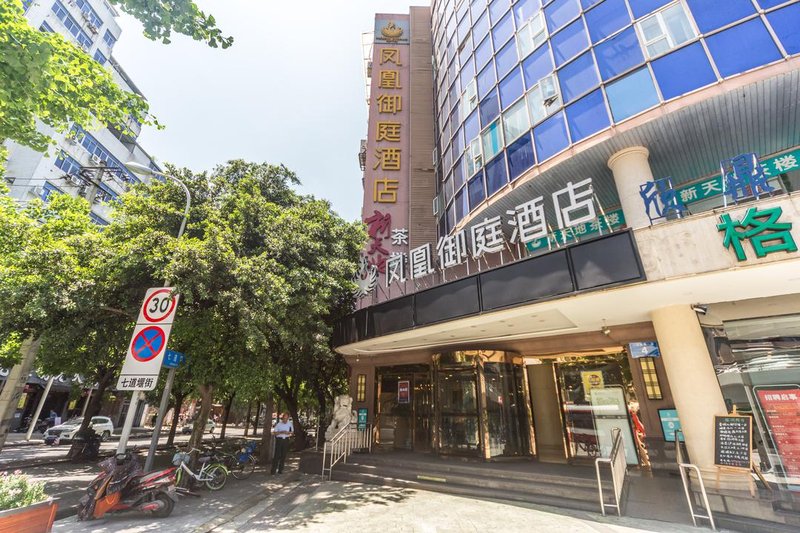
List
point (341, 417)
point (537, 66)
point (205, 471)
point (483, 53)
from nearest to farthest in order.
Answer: point (205, 471) < point (537, 66) < point (341, 417) < point (483, 53)

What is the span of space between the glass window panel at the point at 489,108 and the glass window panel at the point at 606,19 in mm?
3410

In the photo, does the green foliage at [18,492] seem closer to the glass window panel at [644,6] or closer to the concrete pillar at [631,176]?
the concrete pillar at [631,176]

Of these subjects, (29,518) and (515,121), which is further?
(515,121)

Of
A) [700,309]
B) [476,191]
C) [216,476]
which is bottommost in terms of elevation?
[216,476]

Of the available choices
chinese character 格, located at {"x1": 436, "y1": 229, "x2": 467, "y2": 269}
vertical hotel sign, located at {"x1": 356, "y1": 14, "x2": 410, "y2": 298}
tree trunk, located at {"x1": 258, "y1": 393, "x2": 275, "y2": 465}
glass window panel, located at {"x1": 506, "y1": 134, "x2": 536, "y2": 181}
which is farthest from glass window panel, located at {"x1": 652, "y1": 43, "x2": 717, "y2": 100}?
tree trunk, located at {"x1": 258, "y1": 393, "x2": 275, "y2": 465}

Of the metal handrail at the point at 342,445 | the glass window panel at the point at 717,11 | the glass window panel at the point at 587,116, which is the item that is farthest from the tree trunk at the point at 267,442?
the glass window panel at the point at 717,11

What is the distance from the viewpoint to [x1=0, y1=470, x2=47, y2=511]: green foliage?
4344 mm

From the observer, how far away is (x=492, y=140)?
12.6 meters

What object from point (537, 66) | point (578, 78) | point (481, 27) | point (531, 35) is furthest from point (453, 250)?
point (481, 27)

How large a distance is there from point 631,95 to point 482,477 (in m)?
10.7

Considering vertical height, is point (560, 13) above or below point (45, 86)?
above

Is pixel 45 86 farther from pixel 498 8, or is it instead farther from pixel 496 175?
pixel 498 8

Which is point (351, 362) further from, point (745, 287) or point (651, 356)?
point (745, 287)

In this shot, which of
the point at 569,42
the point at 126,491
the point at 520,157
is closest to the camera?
the point at 126,491
